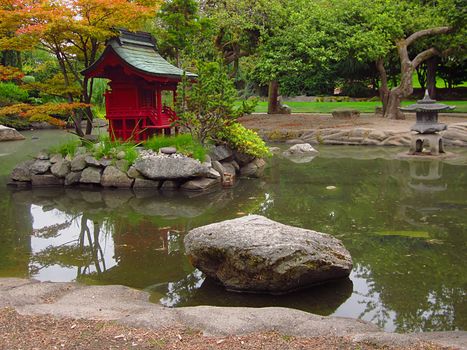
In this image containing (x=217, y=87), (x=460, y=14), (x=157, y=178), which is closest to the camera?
(x=157, y=178)

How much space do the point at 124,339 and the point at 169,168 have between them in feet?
24.8

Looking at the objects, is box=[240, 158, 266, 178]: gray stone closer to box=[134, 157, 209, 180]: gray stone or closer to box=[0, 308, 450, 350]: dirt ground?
box=[134, 157, 209, 180]: gray stone

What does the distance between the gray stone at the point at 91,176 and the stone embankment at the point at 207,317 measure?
6.68m

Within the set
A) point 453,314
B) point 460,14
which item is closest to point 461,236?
point 453,314

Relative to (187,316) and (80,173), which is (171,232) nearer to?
(187,316)

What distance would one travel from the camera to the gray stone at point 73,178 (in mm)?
12109

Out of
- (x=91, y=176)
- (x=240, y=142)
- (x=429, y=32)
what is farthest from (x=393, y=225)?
(x=429, y=32)

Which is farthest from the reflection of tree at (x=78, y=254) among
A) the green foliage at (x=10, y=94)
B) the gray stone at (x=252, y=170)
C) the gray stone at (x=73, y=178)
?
the green foliage at (x=10, y=94)

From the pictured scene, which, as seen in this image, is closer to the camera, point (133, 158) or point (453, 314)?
point (453, 314)

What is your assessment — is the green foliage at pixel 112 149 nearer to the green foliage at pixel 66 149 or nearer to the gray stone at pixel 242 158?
the green foliage at pixel 66 149

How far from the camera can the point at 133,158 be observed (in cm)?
1179

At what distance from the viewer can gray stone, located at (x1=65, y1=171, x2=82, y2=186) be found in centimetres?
1211

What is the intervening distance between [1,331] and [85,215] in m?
5.58

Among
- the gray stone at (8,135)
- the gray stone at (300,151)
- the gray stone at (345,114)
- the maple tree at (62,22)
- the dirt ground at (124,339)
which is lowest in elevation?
the gray stone at (8,135)
